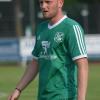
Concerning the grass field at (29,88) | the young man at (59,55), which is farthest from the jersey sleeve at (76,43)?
the grass field at (29,88)

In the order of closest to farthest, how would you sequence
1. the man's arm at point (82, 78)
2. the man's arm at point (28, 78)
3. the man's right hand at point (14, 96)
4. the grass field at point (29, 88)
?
the man's arm at point (82, 78) < the man's right hand at point (14, 96) < the man's arm at point (28, 78) < the grass field at point (29, 88)

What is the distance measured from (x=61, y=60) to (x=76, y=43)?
9.1 inches

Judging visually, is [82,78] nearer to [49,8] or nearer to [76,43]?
[76,43]

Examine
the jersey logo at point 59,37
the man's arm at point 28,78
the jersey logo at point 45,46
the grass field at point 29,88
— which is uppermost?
the jersey logo at point 59,37

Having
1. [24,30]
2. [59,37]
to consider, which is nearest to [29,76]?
[59,37]

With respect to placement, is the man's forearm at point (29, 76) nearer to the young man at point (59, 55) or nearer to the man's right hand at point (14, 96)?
the man's right hand at point (14, 96)

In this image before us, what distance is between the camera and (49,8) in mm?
5402

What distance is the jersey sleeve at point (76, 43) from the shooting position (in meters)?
5.31

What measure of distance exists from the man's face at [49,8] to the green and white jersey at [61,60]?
105 mm

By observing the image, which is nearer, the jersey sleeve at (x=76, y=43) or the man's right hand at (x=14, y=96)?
the jersey sleeve at (x=76, y=43)

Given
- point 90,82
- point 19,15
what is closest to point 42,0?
point 90,82

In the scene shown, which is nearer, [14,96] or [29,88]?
[14,96]

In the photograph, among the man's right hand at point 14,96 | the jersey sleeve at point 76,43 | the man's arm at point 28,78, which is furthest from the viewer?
the man's arm at point 28,78

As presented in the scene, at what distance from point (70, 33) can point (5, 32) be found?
1132 inches
